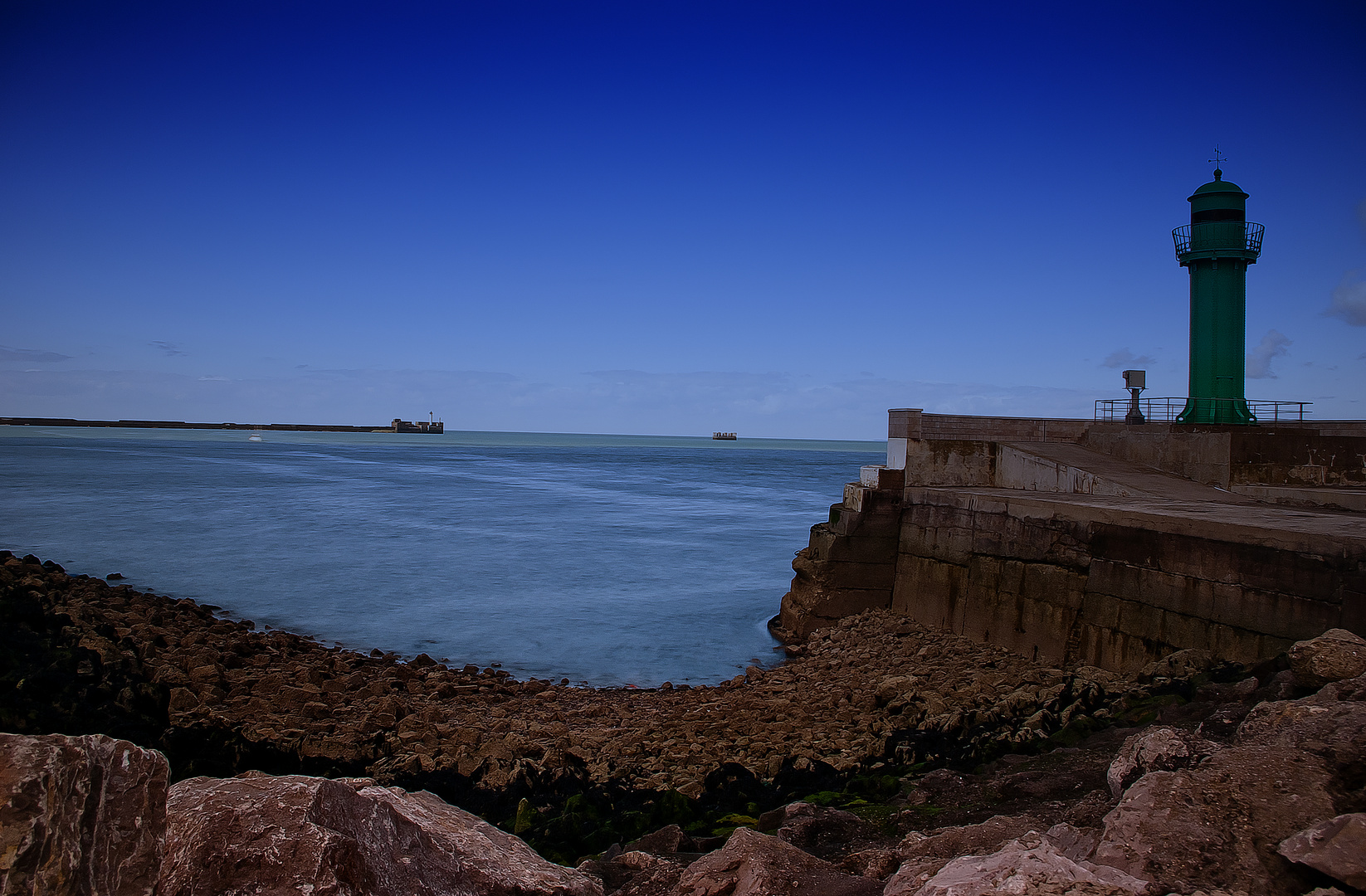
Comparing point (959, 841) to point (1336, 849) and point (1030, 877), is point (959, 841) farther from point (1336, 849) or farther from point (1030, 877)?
point (1336, 849)

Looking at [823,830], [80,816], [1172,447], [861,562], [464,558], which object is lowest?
[464,558]

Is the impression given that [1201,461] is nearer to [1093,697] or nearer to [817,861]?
[1093,697]

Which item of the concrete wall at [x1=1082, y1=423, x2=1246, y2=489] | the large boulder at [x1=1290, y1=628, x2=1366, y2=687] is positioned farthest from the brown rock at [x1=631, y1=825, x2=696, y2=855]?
the concrete wall at [x1=1082, y1=423, x2=1246, y2=489]

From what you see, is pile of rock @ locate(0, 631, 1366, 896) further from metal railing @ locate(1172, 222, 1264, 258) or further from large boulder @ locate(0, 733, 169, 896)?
metal railing @ locate(1172, 222, 1264, 258)

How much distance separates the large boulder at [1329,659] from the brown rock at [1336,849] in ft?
7.83

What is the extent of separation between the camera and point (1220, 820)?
273 centimetres

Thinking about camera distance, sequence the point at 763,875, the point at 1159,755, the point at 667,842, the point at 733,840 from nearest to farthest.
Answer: the point at 763,875
the point at 733,840
the point at 1159,755
the point at 667,842

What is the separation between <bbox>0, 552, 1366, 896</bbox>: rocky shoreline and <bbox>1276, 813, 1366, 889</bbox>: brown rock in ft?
0.37

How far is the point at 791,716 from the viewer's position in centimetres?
752

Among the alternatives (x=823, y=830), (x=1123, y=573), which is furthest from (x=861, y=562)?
(x=823, y=830)

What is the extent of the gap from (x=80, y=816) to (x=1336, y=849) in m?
3.38

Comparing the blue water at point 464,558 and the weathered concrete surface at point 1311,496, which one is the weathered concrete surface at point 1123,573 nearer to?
the weathered concrete surface at point 1311,496

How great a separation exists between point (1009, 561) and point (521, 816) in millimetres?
6548

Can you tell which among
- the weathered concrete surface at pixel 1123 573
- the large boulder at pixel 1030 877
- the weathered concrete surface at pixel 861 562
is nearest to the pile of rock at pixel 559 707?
the weathered concrete surface at pixel 1123 573
